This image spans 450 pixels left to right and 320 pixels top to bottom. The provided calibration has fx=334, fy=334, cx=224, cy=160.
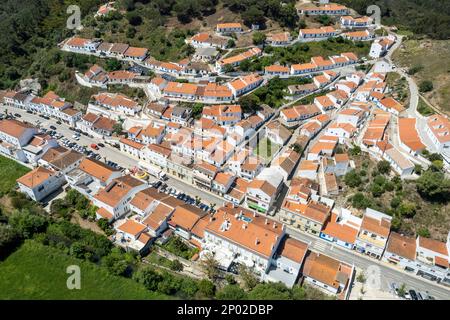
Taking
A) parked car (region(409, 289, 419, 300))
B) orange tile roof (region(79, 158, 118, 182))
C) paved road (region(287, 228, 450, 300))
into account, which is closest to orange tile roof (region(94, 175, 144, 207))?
orange tile roof (region(79, 158, 118, 182))

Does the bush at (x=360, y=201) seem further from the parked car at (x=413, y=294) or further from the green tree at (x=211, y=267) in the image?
the green tree at (x=211, y=267)

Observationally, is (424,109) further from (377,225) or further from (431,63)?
(377,225)

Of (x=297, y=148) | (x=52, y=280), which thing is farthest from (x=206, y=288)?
(x=297, y=148)

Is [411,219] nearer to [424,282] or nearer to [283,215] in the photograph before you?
[424,282]

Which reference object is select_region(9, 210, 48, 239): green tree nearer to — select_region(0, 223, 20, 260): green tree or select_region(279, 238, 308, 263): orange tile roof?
select_region(0, 223, 20, 260): green tree
